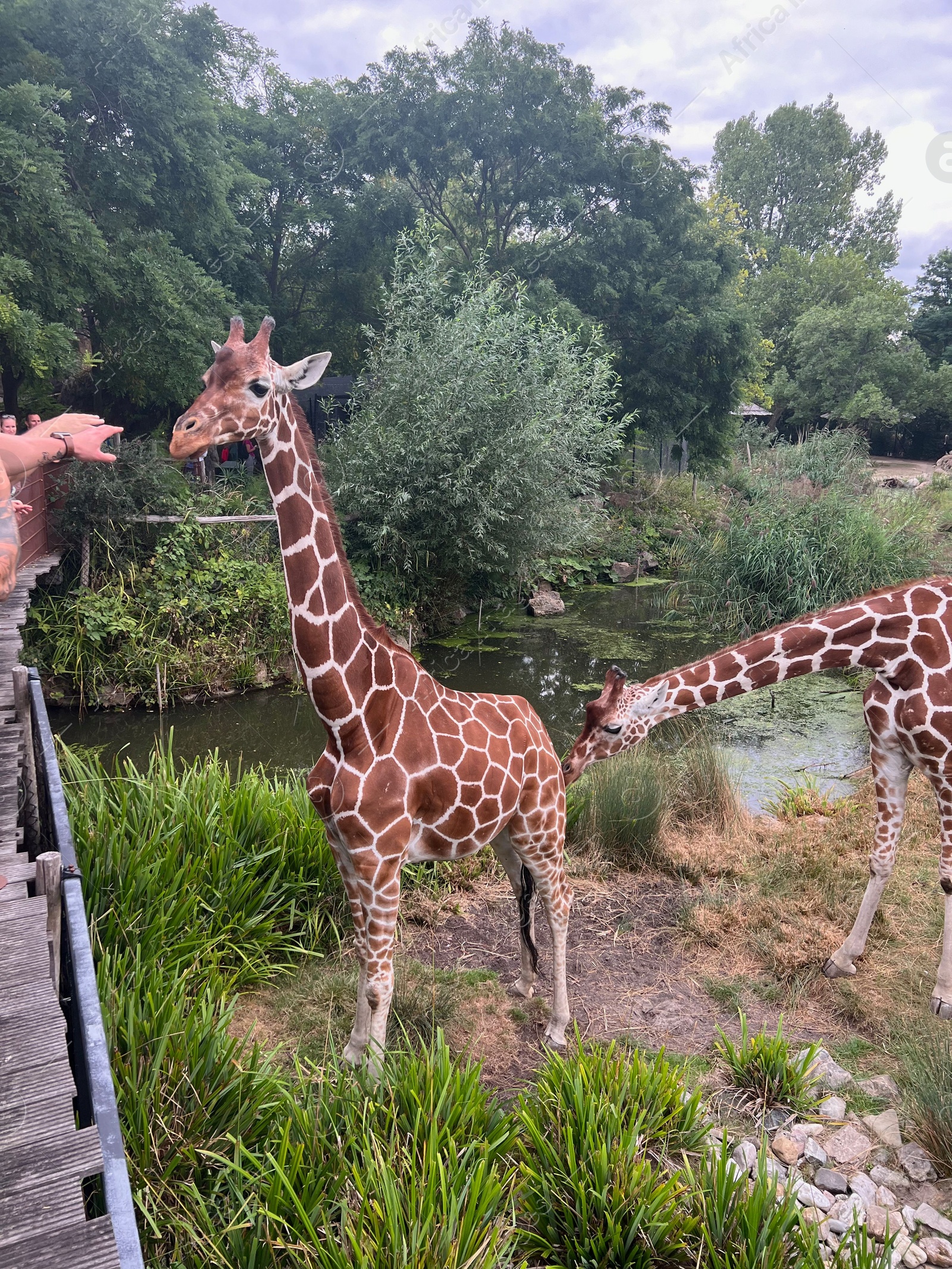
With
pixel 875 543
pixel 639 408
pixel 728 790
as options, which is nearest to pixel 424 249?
pixel 639 408

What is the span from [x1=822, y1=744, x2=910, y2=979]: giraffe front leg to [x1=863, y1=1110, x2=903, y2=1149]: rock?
0.95 metres

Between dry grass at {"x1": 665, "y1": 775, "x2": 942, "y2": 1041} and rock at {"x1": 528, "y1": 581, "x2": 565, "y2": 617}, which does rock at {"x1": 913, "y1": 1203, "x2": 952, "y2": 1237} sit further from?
rock at {"x1": 528, "y1": 581, "x2": 565, "y2": 617}

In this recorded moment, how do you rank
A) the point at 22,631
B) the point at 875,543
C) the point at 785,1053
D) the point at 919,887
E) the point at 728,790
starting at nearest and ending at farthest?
1. the point at 785,1053
2. the point at 919,887
3. the point at 728,790
4. the point at 22,631
5. the point at 875,543

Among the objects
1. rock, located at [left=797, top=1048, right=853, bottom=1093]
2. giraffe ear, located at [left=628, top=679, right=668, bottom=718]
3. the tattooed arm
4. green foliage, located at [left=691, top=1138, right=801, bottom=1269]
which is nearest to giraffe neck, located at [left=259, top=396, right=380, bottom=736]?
the tattooed arm

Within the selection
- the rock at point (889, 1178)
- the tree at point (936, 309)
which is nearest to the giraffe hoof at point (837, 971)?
the rock at point (889, 1178)

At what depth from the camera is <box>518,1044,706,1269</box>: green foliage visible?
2.30 m

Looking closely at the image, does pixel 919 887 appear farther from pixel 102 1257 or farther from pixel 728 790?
pixel 102 1257

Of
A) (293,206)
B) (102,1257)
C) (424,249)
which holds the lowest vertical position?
(102,1257)

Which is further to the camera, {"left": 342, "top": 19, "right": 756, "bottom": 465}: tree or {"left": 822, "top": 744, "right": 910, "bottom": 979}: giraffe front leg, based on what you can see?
{"left": 342, "top": 19, "right": 756, "bottom": 465}: tree

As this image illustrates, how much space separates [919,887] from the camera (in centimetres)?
486

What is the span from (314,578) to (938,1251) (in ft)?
9.47

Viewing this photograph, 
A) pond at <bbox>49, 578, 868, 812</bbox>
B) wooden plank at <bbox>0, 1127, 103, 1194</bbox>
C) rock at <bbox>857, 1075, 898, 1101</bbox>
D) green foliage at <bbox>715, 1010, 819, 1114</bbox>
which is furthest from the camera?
pond at <bbox>49, 578, 868, 812</bbox>

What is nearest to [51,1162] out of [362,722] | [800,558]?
[362,722]

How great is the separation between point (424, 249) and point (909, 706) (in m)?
14.6
